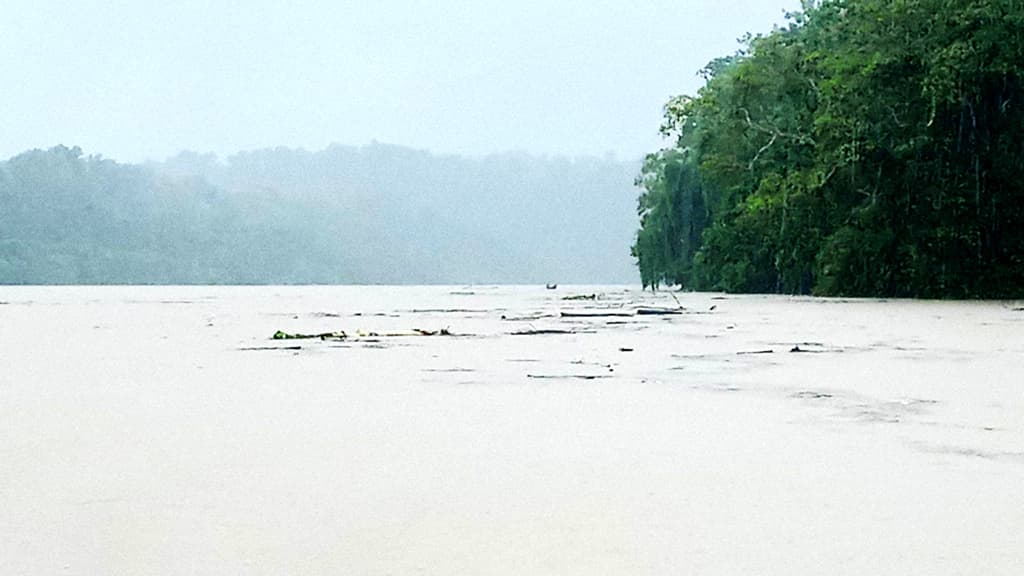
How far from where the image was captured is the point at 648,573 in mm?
2033

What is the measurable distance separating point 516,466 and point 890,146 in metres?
17.7

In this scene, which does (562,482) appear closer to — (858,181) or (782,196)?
(858,181)

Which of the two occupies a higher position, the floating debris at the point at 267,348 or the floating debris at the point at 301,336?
the floating debris at the point at 301,336

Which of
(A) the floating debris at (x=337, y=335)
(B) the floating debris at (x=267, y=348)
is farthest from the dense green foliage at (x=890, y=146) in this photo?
(B) the floating debris at (x=267, y=348)

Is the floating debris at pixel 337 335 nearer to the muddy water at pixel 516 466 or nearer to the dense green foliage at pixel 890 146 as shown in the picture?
the muddy water at pixel 516 466

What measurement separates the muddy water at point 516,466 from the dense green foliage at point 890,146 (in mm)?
12147

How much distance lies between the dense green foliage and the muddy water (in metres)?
12.1

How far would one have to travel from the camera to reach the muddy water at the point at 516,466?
85.7 inches

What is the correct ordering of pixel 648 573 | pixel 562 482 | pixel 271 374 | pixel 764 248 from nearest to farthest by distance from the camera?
1. pixel 648 573
2. pixel 562 482
3. pixel 271 374
4. pixel 764 248

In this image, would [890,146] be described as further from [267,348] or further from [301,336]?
[267,348]

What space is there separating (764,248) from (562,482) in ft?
78.9

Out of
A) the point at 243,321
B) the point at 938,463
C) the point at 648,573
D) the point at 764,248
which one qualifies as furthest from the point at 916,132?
the point at 648,573

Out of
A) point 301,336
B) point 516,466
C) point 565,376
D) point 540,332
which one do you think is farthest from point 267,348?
point 516,466

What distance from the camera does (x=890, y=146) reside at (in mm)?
19188
